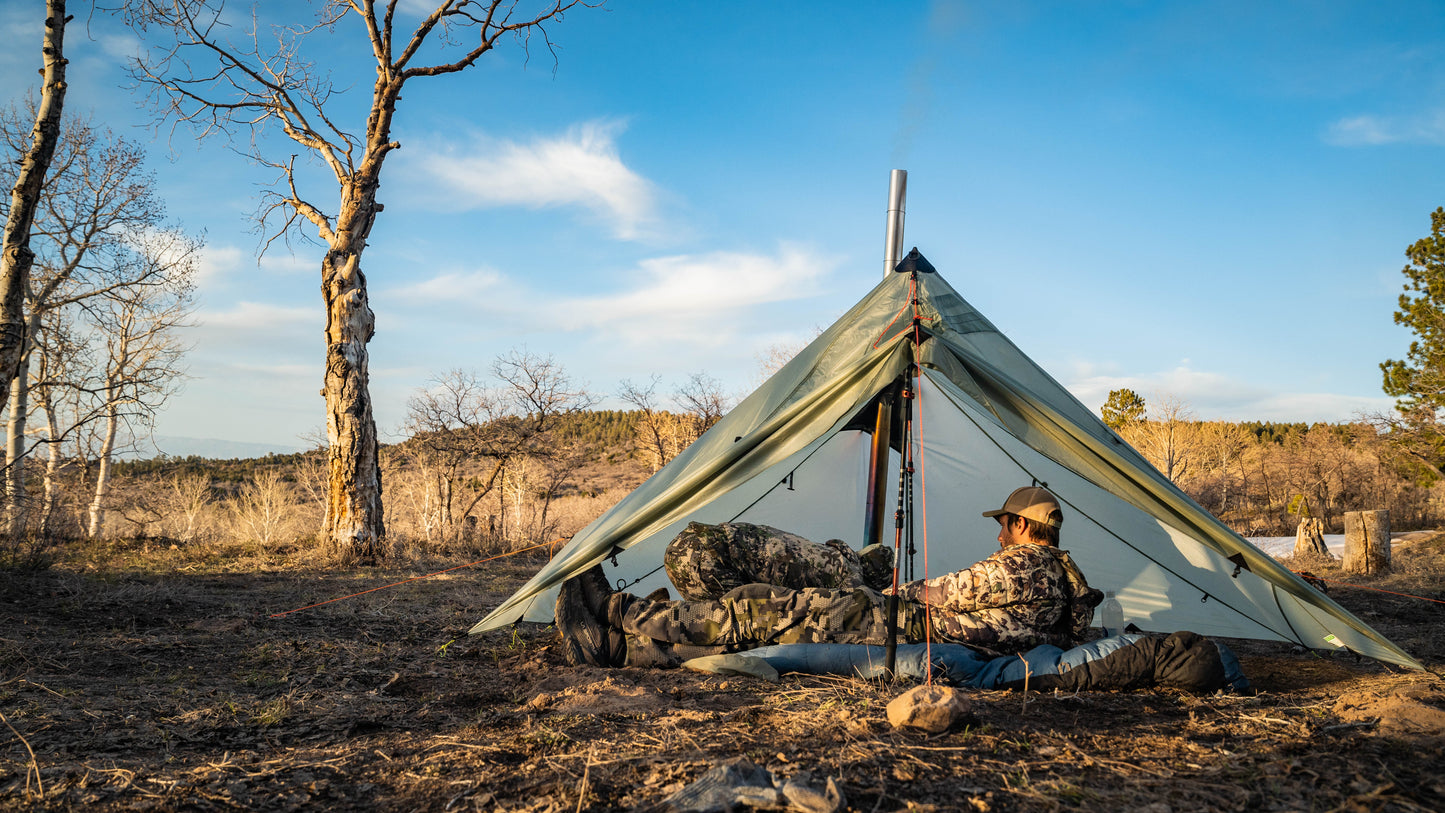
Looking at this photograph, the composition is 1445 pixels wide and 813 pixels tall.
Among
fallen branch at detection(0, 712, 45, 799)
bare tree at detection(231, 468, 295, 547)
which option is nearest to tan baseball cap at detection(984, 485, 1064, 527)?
fallen branch at detection(0, 712, 45, 799)

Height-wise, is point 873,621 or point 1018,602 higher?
point 1018,602

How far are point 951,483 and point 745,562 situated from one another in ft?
8.25

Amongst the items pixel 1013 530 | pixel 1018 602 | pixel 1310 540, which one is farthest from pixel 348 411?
pixel 1310 540

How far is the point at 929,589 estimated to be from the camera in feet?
12.5

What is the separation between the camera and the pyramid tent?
12.2ft

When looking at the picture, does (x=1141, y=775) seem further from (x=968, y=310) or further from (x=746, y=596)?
(x=968, y=310)

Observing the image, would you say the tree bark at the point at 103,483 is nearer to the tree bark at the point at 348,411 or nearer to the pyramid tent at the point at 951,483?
the tree bark at the point at 348,411

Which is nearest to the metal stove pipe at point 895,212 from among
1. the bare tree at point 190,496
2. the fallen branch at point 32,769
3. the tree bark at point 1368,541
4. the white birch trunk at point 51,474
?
the fallen branch at point 32,769

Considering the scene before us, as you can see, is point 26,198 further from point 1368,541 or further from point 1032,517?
point 1368,541

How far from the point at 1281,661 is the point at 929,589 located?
2.28 metres

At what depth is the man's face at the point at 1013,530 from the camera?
12.5 feet

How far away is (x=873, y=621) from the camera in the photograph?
371cm

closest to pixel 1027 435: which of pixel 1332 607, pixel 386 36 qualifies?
pixel 1332 607

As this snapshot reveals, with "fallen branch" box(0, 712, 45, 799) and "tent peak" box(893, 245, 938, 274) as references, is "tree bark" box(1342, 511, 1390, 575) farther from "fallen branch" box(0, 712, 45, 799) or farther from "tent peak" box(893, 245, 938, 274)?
"fallen branch" box(0, 712, 45, 799)
